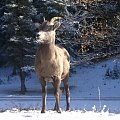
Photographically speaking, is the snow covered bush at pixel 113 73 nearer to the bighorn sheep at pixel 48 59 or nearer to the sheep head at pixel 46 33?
the bighorn sheep at pixel 48 59

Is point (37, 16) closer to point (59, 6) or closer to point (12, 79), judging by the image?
point (59, 6)

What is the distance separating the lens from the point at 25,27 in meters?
34.8

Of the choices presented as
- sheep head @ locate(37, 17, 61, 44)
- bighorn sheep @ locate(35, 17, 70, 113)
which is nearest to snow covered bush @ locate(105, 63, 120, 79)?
bighorn sheep @ locate(35, 17, 70, 113)

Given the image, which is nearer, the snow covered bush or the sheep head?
the sheep head

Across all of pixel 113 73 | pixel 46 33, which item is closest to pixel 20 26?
pixel 113 73

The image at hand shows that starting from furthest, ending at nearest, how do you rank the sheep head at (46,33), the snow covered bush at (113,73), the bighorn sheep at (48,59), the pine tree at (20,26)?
the snow covered bush at (113,73) < the pine tree at (20,26) < the bighorn sheep at (48,59) < the sheep head at (46,33)

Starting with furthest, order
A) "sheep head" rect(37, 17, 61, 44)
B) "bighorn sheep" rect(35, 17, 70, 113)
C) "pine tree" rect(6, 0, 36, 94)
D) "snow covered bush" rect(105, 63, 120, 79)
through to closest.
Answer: "snow covered bush" rect(105, 63, 120, 79) → "pine tree" rect(6, 0, 36, 94) → "bighorn sheep" rect(35, 17, 70, 113) → "sheep head" rect(37, 17, 61, 44)

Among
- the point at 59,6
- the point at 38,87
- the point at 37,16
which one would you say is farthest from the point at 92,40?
the point at 38,87

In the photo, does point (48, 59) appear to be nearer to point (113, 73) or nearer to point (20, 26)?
point (20, 26)

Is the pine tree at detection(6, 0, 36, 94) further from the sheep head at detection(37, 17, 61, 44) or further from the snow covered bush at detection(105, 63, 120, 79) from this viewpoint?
the sheep head at detection(37, 17, 61, 44)

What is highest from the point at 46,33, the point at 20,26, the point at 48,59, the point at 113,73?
the point at 20,26

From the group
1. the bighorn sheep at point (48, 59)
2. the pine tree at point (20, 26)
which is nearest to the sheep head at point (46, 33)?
the bighorn sheep at point (48, 59)

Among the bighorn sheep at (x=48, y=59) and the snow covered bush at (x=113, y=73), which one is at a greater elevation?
the bighorn sheep at (x=48, y=59)

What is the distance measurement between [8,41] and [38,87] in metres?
4.93
